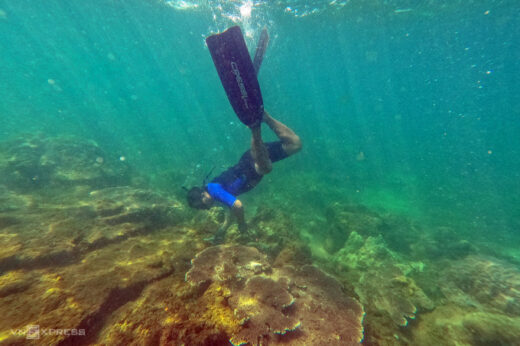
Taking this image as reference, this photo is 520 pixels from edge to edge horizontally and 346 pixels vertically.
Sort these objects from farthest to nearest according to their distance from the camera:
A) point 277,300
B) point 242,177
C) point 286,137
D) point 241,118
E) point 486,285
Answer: point 242,177 → point 286,137 → point 486,285 → point 241,118 → point 277,300

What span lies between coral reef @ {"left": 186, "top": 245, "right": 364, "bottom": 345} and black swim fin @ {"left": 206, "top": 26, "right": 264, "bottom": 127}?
9.36 ft

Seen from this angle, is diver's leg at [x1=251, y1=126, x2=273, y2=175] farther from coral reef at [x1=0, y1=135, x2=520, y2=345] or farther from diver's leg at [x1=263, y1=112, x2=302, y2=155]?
coral reef at [x1=0, y1=135, x2=520, y2=345]

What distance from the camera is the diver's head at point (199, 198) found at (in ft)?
19.5

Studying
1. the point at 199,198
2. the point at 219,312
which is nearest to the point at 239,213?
the point at 199,198

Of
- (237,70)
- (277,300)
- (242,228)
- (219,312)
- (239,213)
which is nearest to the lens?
(219,312)

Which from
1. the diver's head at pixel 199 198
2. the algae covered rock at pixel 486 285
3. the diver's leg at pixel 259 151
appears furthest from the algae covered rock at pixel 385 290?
the diver's head at pixel 199 198

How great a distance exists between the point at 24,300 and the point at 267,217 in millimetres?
5445

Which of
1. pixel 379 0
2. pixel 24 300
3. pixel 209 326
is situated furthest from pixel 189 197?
pixel 379 0

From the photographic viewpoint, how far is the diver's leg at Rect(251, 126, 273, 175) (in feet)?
15.8

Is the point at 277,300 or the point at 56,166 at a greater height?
the point at 56,166

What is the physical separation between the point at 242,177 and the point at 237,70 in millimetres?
2951

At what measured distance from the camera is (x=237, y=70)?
169 inches

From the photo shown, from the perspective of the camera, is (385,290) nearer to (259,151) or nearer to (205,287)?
(205,287)

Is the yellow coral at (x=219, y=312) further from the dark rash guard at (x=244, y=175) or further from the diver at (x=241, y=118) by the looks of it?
the dark rash guard at (x=244, y=175)
